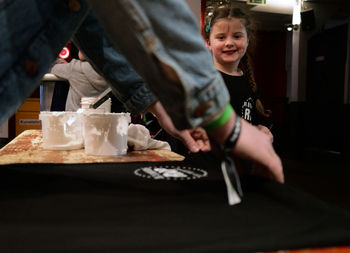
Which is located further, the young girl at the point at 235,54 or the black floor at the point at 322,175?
the black floor at the point at 322,175

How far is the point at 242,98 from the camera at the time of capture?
5.72ft

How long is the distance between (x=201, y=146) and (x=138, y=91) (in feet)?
0.72

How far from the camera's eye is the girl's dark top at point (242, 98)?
67.2 inches

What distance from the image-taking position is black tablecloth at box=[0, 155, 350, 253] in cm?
35

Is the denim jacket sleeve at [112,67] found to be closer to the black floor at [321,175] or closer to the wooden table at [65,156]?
the wooden table at [65,156]

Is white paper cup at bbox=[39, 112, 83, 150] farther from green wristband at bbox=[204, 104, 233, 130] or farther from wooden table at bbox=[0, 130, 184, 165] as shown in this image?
green wristband at bbox=[204, 104, 233, 130]

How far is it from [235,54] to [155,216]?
1506mm

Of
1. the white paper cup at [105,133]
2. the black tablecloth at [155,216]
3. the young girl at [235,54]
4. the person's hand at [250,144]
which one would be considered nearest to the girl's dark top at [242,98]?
the young girl at [235,54]

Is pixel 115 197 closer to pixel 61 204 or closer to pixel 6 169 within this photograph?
pixel 61 204

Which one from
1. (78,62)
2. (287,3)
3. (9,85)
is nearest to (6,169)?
(9,85)

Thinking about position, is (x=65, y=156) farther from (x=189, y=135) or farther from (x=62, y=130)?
(x=189, y=135)

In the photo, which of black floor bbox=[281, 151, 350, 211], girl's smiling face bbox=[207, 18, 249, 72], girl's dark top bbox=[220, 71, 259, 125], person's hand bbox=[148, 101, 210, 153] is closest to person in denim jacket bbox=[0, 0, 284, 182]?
person's hand bbox=[148, 101, 210, 153]

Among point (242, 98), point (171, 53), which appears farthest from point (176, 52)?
point (242, 98)

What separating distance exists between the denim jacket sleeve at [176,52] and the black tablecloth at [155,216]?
13cm
